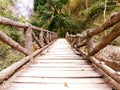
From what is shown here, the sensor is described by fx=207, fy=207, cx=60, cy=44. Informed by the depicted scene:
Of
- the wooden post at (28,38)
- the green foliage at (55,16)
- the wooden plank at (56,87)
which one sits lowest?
the wooden plank at (56,87)

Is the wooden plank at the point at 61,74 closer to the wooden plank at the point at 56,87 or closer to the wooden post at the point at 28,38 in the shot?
the wooden plank at the point at 56,87

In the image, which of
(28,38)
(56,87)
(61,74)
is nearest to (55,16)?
(28,38)

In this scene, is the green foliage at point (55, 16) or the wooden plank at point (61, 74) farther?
the green foliage at point (55, 16)

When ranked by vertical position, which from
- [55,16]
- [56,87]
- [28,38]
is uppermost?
[55,16]

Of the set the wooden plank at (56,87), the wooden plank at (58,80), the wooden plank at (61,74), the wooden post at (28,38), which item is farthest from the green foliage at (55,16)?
the wooden plank at (56,87)

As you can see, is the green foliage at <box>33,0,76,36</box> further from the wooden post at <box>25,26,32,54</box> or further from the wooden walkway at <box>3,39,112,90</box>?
the wooden walkway at <box>3,39,112,90</box>

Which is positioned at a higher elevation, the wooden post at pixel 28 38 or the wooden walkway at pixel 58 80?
the wooden post at pixel 28 38

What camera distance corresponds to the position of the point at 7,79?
3.44 m

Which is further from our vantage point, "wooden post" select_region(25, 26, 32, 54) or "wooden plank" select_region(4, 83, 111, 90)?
"wooden post" select_region(25, 26, 32, 54)

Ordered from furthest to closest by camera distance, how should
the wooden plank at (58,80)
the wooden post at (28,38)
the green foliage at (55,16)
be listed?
the green foliage at (55,16) → the wooden post at (28,38) → the wooden plank at (58,80)

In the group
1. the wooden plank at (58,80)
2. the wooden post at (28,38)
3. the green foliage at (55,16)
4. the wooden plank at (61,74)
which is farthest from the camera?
the green foliage at (55,16)

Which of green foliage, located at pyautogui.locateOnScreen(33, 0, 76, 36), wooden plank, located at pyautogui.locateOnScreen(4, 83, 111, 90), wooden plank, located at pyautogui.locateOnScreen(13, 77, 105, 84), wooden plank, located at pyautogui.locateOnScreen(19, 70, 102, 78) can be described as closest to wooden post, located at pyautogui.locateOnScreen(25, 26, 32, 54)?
wooden plank, located at pyautogui.locateOnScreen(19, 70, 102, 78)

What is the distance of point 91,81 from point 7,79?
4.61 feet

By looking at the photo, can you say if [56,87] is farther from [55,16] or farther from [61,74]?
[55,16]
